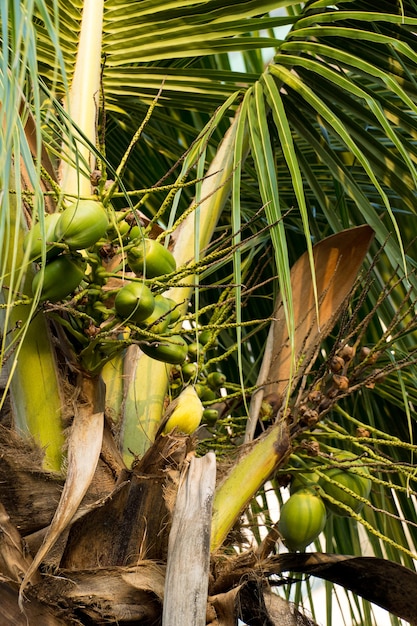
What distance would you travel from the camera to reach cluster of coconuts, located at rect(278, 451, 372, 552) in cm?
140

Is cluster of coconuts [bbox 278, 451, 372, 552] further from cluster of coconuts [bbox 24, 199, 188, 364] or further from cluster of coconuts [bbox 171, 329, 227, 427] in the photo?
cluster of coconuts [bbox 24, 199, 188, 364]

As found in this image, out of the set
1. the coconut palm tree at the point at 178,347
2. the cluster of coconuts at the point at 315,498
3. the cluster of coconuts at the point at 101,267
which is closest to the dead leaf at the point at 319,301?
→ the coconut palm tree at the point at 178,347

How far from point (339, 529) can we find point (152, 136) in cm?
115

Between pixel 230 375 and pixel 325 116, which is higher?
pixel 325 116

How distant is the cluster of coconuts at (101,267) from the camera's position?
105cm

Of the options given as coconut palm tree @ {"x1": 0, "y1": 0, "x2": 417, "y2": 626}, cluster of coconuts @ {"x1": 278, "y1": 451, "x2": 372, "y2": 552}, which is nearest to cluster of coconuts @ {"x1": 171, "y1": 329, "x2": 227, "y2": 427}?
coconut palm tree @ {"x1": 0, "y1": 0, "x2": 417, "y2": 626}

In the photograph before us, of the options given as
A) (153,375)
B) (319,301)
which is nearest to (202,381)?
(153,375)

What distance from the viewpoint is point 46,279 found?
1.08 m

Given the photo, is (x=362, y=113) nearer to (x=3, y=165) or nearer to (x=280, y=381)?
(x=280, y=381)

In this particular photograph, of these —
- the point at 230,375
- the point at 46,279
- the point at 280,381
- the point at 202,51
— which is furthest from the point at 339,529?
the point at 46,279

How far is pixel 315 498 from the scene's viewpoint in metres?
1.42

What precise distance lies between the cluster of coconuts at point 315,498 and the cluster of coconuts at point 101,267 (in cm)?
37

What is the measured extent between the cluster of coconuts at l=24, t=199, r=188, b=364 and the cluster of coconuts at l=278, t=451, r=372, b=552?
0.37m

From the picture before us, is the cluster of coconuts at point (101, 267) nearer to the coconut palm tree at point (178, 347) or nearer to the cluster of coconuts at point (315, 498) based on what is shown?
the coconut palm tree at point (178, 347)
